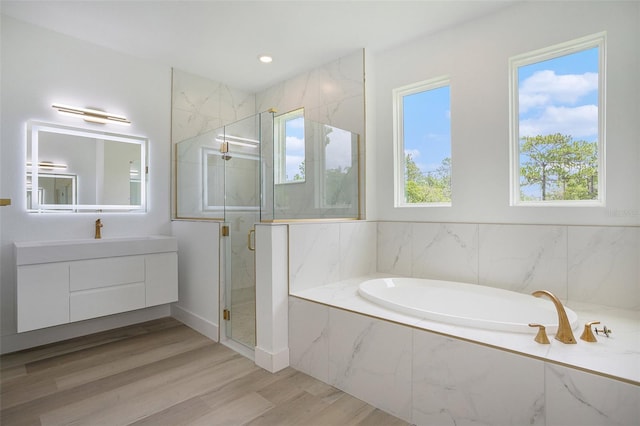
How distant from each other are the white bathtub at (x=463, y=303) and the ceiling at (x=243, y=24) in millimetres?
2150

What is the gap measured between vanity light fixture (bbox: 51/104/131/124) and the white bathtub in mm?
2798

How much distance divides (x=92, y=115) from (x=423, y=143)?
122 inches

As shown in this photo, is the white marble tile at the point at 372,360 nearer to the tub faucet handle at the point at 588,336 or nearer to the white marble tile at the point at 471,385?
the white marble tile at the point at 471,385

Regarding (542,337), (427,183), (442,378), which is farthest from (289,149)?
(542,337)

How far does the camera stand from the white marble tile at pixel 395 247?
3.03 metres

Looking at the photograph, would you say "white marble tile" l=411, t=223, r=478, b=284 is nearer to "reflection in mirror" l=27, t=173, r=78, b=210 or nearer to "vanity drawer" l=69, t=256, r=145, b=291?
"vanity drawer" l=69, t=256, r=145, b=291

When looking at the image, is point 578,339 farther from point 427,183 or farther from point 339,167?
point 339,167

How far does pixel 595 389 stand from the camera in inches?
47.5

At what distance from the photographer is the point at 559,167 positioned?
237 centimetres

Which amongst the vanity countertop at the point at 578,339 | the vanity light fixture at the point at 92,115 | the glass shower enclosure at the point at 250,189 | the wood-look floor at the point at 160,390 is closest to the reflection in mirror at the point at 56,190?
the vanity light fixture at the point at 92,115

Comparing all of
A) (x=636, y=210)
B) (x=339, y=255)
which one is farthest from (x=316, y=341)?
A: (x=636, y=210)

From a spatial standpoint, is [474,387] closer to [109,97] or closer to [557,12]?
[557,12]

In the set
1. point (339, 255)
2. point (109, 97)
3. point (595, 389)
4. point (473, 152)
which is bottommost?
point (595, 389)

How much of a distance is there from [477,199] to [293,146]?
5.14ft
